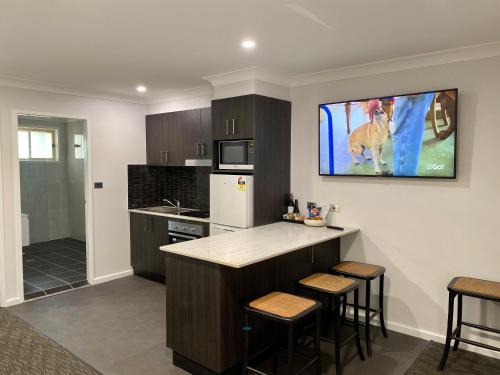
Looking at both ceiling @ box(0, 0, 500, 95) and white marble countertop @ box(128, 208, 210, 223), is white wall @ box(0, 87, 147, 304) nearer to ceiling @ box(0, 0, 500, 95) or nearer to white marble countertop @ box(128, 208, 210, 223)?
white marble countertop @ box(128, 208, 210, 223)

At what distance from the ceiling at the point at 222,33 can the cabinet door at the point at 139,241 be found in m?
2.09

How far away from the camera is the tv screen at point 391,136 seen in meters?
3.12

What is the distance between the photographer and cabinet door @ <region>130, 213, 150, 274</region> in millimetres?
5066

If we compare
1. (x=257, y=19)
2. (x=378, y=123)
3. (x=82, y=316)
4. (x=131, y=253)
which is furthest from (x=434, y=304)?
(x=131, y=253)

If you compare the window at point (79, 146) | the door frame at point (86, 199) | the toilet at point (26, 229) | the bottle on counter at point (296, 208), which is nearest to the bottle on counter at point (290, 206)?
the bottle on counter at point (296, 208)

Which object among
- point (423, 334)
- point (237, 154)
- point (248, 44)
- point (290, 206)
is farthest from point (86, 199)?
point (423, 334)

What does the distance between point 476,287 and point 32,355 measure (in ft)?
11.5

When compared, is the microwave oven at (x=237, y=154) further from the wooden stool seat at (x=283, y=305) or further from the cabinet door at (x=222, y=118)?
the wooden stool seat at (x=283, y=305)

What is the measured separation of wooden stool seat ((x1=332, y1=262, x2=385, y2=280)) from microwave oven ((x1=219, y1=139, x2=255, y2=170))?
1.29 m

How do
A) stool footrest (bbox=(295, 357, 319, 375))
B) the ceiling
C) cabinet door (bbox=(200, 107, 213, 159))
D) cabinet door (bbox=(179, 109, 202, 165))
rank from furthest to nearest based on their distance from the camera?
cabinet door (bbox=(179, 109, 202, 165))
cabinet door (bbox=(200, 107, 213, 159))
stool footrest (bbox=(295, 357, 319, 375))
the ceiling

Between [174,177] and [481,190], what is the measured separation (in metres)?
3.86

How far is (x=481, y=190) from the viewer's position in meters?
3.06

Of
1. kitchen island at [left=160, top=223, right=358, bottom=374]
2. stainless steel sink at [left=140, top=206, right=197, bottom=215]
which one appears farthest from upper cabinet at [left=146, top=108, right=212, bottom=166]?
kitchen island at [left=160, top=223, right=358, bottom=374]

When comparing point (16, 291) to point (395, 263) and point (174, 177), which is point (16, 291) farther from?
point (395, 263)
